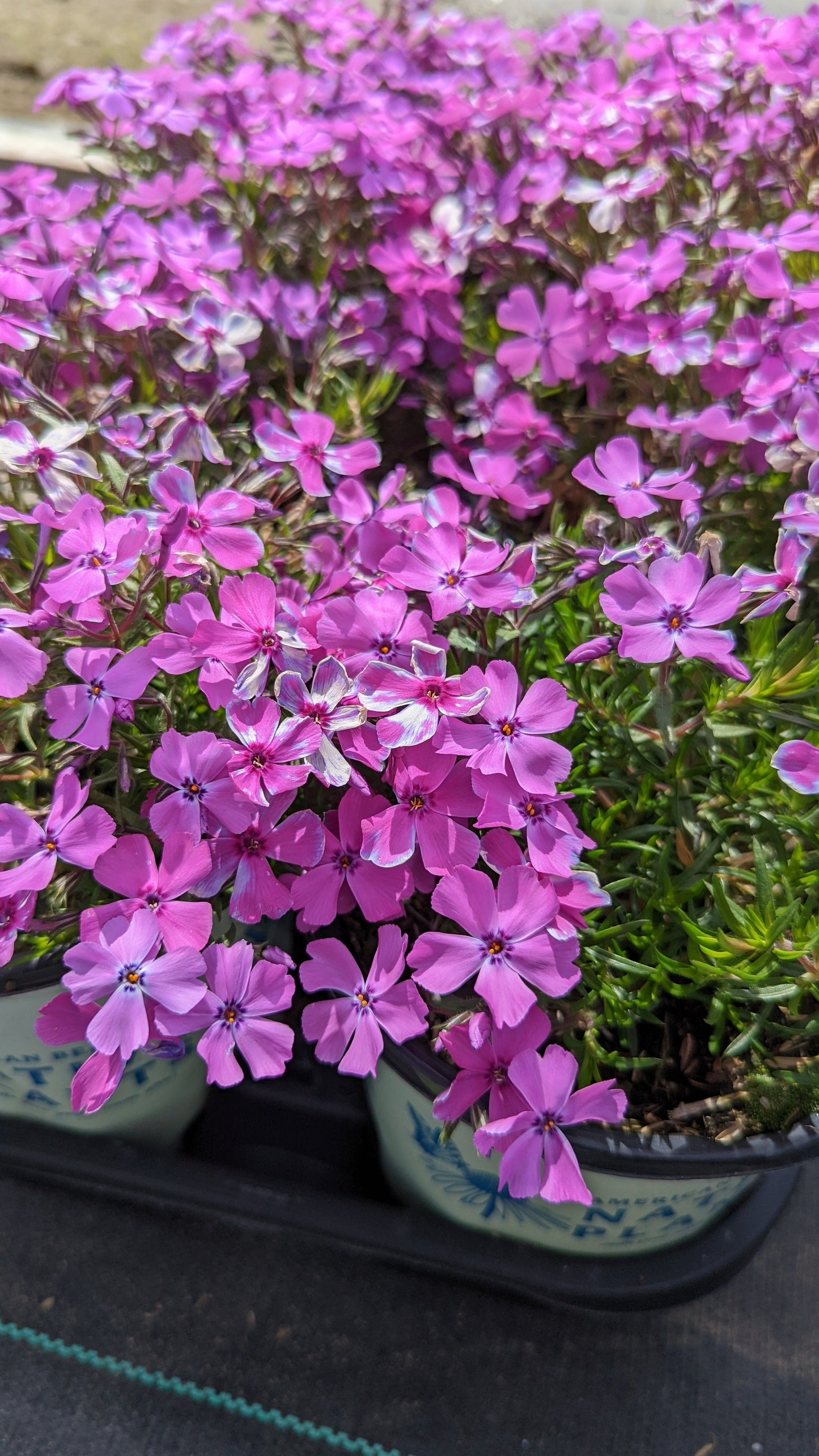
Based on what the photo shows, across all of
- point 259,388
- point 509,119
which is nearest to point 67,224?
point 259,388

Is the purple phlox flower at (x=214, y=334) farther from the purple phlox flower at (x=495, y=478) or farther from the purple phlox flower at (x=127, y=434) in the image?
the purple phlox flower at (x=495, y=478)

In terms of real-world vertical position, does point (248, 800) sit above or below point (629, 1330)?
above

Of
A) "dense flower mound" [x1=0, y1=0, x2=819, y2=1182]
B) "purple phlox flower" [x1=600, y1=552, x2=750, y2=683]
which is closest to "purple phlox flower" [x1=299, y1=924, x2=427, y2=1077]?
"dense flower mound" [x1=0, y1=0, x2=819, y2=1182]

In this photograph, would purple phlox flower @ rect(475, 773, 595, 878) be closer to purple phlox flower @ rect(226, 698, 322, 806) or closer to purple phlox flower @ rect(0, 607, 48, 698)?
purple phlox flower @ rect(226, 698, 322, 806)

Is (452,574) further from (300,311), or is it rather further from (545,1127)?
(300,311)

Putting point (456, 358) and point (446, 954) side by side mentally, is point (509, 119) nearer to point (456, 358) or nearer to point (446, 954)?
point (456, 358)

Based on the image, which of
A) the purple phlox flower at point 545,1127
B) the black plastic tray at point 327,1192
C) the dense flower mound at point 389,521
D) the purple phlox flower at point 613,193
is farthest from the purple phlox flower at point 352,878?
the purple phlox flower at point 613,193
